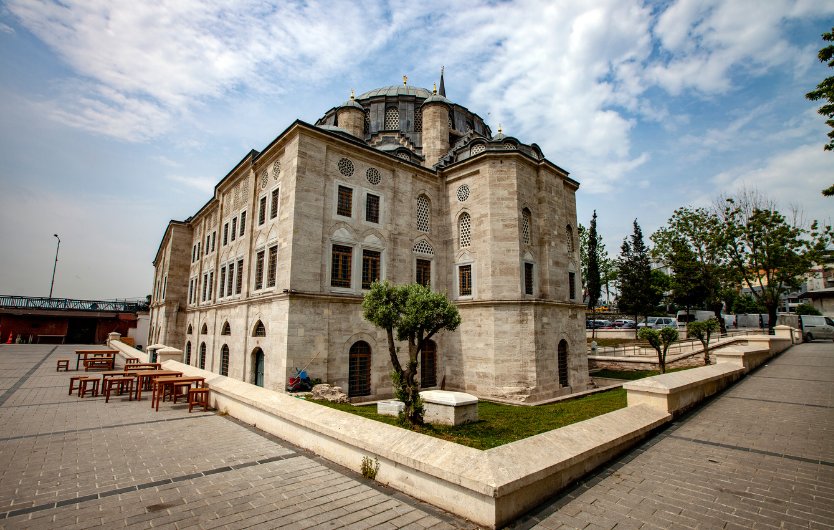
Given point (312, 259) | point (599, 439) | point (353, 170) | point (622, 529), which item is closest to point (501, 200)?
point (353, 170)

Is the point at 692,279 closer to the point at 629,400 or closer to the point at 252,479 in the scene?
the point at 629,400

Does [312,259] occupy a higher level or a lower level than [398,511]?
higher

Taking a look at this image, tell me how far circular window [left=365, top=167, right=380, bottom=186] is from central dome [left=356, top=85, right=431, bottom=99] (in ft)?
33.0

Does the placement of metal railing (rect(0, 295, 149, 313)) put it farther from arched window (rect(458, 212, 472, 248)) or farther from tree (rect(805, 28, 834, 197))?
tree (rect(805, 28, 834, 197))

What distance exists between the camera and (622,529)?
3.32 meters

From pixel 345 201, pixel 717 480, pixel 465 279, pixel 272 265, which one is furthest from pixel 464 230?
pixel 717 480

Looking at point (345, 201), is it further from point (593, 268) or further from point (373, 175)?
point (593, 268)

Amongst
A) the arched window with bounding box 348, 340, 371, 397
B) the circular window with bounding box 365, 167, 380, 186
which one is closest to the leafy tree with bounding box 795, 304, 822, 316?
the circular window with bounding box 365, 167, 380, 186

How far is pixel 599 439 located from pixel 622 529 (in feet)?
5.10

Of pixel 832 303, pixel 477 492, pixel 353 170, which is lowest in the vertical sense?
pixel 477 492

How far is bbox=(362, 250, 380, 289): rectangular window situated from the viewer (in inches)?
578

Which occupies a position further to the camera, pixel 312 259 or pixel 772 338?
pixel 772 338

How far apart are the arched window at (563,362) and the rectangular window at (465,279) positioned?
4792mm

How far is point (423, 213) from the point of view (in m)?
17.3
